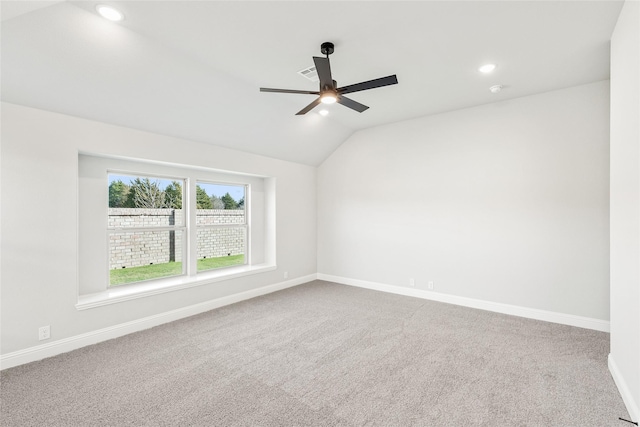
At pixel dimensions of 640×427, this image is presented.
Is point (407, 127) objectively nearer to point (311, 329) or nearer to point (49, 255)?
point (311, 329)

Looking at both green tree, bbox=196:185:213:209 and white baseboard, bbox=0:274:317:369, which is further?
green tree, bbox=196:185:213:209

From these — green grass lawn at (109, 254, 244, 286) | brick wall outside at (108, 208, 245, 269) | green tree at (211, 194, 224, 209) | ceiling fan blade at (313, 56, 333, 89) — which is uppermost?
ceiling fan blade at (313, 56, 333, 89)

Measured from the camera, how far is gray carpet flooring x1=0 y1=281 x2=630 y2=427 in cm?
201

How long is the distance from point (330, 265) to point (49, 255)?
4.28 m

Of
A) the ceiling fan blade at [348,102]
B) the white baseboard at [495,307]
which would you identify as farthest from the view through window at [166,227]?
the ceiling fan blade at [348,102]

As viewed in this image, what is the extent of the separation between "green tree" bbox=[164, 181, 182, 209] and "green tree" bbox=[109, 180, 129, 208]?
1.69 feet

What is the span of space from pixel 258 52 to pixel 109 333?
11.2ft

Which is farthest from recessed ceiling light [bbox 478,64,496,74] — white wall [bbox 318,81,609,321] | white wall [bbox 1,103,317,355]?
white wall [bbox 1,103,317,355]

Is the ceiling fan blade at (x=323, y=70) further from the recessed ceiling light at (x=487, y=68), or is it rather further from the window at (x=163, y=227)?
the window at (x=163, y=227)

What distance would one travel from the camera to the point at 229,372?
101 inches

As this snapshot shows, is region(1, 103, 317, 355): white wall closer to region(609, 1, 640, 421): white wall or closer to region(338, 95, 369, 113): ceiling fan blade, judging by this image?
region(338, 95, 369, 113): ceiling fan blade

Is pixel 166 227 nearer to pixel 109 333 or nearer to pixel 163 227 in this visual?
pixel 163 227

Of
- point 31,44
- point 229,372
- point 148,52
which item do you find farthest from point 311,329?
point 31,44

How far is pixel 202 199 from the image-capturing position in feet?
15.1
